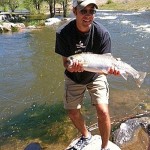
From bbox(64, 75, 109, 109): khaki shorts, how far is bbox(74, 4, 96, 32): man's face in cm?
109

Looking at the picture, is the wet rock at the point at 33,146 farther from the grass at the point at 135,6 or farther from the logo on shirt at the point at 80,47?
the grass at the point at 135,6

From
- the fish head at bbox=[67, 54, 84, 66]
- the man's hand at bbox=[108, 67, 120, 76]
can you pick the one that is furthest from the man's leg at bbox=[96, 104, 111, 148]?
the fish head at bbox=[67, 54, 84, 66]

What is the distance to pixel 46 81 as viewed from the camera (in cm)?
1330

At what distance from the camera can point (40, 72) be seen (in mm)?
14867

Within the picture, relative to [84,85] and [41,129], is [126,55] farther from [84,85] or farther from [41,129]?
[84,85]

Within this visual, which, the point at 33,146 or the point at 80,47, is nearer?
the point at 80,47

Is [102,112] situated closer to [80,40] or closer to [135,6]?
[80,40]

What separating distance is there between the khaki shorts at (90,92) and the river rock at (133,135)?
1.77 metres

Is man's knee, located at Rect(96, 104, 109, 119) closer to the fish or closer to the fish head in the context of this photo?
the fish

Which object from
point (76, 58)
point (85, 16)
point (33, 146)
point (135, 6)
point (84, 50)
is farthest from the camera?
point (135, 6)

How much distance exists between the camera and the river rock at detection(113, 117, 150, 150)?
7.10m

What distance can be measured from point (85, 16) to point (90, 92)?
148 centimetres

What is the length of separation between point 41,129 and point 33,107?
5.82 feet

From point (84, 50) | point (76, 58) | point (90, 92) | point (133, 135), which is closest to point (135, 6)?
point (133, 135)
